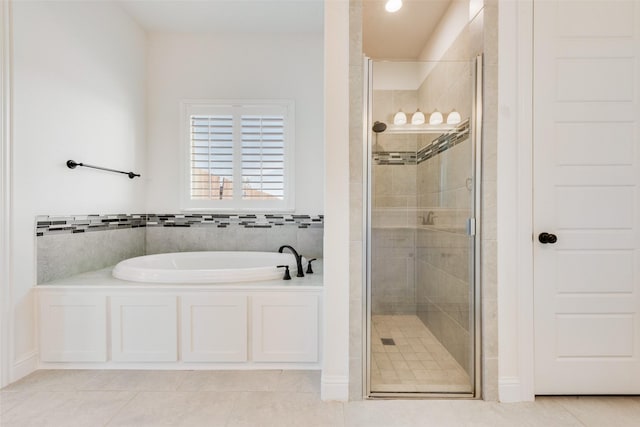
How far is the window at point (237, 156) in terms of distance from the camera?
3.46 meters

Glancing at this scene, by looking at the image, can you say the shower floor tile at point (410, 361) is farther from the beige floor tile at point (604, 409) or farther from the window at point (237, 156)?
the window at point (237, 156)

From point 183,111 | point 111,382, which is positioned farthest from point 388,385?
point 183,111

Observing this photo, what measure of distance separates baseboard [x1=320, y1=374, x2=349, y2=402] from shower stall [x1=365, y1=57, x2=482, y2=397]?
0.12 metres

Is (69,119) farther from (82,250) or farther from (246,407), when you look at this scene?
(246,407)

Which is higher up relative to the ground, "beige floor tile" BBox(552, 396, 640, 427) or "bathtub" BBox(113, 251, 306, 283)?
"bathtub" BBox(113, 251, 306, 283)

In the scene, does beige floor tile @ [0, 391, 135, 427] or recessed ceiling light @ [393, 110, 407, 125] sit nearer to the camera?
beige floor tile @ [0, 391, 135, 427]

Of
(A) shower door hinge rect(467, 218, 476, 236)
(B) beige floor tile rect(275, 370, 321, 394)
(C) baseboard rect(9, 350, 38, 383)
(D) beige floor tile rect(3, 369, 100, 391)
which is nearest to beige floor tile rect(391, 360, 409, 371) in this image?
(B) beige floor tile rect(275, 370, 321, 394)

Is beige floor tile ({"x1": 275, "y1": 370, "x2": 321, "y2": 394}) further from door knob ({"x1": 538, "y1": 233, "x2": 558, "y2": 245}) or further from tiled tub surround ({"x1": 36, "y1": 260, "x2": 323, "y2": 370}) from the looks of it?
door knob ({"x1": 538, "y1": 233, "x2": 558, "y2": 245})

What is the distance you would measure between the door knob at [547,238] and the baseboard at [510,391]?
75 cm

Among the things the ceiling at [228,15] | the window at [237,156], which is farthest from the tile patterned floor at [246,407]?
the ceiling at [228,15]

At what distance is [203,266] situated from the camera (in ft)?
10.8

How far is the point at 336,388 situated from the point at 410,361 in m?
0.44

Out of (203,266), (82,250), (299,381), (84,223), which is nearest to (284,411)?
(299,381)

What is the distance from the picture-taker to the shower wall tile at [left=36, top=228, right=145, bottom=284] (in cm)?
229
